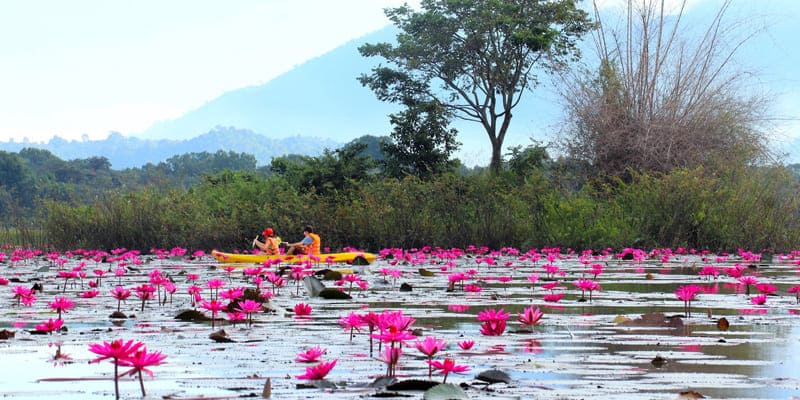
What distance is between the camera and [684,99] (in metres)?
21.8

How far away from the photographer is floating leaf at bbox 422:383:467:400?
2275 millimetres

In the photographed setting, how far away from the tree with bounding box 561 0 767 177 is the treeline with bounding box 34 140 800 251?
1349mm

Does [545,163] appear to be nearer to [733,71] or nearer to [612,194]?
[733,71]

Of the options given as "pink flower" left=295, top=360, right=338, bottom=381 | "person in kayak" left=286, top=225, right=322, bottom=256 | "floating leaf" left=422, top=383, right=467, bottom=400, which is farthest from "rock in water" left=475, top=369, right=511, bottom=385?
"person in kayak" left=286, top=225, right=322, bottom=256

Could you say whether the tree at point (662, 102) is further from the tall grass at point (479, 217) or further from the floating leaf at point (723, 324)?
the floating leaf at point (723, 324)

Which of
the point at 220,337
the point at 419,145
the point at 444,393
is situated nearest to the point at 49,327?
the point at 220,337

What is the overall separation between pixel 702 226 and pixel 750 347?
12090 mm

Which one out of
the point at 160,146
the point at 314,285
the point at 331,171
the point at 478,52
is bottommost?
the point at 314,285

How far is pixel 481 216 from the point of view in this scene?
1659cm

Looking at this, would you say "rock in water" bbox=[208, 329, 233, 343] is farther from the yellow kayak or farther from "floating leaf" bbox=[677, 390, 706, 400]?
the yellow kayak

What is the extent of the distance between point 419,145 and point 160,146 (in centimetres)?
17034

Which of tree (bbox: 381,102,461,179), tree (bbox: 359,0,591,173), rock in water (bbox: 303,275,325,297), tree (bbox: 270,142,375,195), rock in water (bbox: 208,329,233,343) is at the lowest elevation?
rock in water (bbox: 208,329,233,343)

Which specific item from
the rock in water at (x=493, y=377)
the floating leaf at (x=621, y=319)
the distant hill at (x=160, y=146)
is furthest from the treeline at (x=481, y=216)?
the distant hill at (x=160, y=146)

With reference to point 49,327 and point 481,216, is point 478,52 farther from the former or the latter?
point 49,327
